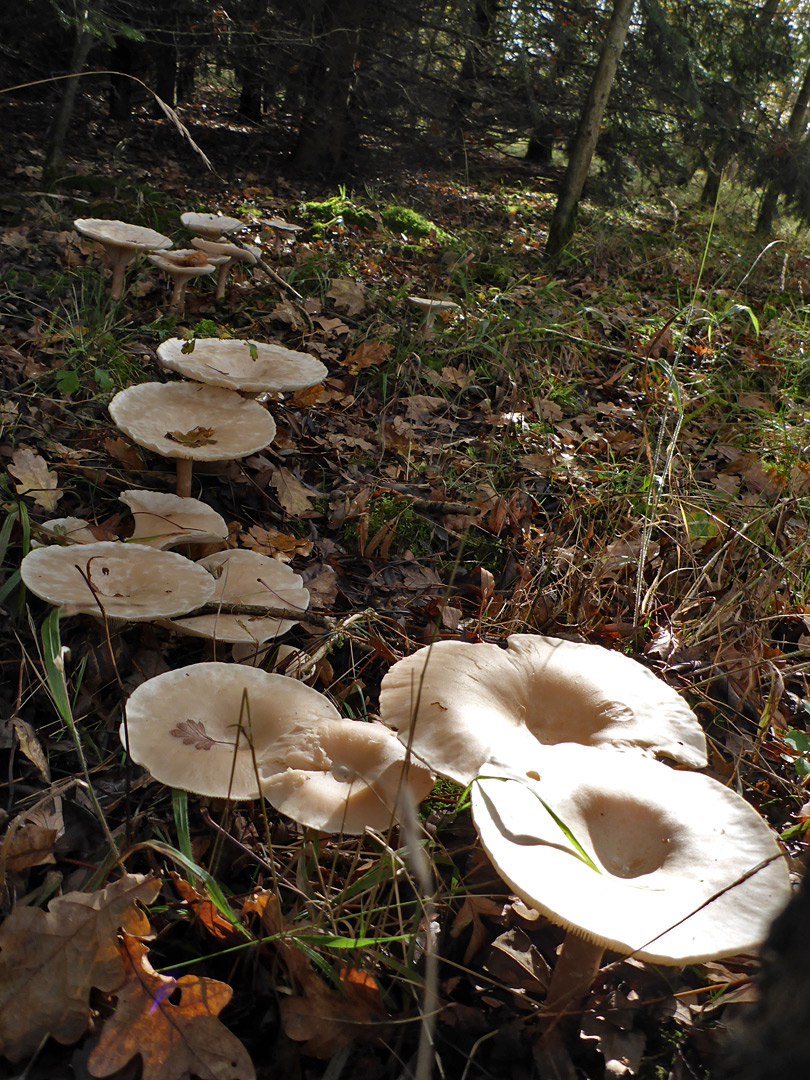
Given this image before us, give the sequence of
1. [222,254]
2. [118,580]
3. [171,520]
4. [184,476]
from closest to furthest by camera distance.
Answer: [118,580], [171,520], [184,476], [222,254]

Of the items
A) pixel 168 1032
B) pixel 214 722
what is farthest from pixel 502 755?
pixel 168 1032

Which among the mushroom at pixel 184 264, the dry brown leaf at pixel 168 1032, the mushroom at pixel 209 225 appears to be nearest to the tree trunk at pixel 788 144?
the mushroom at pixel 209 225

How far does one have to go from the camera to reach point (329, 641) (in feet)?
8.36

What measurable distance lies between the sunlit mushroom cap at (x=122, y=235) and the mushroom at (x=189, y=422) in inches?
68.3

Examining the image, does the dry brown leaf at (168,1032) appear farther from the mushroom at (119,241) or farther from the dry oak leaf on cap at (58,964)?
the mushroom at (119,241)

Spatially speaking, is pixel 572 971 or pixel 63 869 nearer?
pixel 572 971

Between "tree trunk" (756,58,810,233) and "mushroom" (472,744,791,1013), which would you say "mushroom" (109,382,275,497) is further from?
"tree trunk" (756,58,810,233)

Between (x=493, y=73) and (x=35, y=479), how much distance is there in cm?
1057

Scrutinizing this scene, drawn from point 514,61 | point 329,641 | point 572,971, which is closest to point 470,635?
point 329,641

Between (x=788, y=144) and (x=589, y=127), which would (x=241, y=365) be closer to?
(x=589, y=127)

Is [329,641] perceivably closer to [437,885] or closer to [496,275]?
[437,885]

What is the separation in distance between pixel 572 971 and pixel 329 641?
1.33 metres

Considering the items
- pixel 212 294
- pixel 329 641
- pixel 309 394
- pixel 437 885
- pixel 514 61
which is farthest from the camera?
pixel 514 61

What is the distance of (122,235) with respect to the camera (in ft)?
14.8
